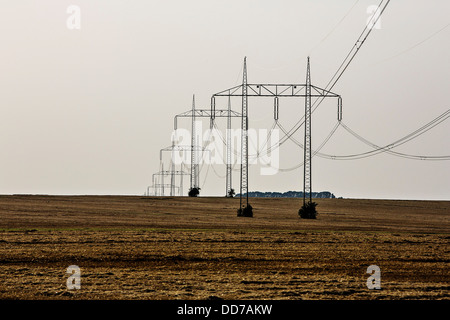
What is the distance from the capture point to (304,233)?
148ft

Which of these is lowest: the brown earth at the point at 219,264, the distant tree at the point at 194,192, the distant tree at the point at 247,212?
the brown earth at the point at 219,264

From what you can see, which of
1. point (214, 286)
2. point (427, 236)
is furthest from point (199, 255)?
point (427, 236)

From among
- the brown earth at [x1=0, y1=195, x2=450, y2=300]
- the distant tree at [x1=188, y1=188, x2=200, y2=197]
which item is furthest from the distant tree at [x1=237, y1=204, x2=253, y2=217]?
the distant tree at [x1=188, y1=188, x2=200, y2=197]

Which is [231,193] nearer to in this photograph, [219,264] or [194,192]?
[194,192]

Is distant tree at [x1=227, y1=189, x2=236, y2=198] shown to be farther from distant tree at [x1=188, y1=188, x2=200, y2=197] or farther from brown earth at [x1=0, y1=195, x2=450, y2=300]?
brown earth at [x1=0, y1=195, x2=450, y2=300]

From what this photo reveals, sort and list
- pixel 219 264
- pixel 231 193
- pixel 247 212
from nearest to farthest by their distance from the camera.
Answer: pixel 219 264 → pixel 247 212 → pixel 231 193

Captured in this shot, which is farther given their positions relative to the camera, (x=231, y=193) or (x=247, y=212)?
(x=231, y=193)

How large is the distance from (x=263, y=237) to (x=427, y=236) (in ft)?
35.5

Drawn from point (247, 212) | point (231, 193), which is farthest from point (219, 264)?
point (231, 193)

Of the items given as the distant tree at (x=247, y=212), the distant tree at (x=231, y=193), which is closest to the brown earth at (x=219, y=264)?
the distant tree at (x=247, y=212)

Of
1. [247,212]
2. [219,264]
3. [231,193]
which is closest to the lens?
[219,264]

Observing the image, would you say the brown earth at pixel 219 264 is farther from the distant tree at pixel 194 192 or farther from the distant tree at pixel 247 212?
the distant tree at pixel 194 192
